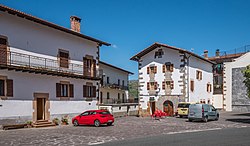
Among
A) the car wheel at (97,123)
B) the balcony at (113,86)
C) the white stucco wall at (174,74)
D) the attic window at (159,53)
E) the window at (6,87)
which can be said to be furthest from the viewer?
the balcony at (113,86)

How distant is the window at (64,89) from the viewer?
23.7m

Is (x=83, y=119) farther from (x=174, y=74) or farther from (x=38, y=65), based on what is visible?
(x=174, y=74)

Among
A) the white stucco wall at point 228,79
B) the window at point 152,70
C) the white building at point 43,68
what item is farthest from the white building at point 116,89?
the white stucco wall at point 228,79

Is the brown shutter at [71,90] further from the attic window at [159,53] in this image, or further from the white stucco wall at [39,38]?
the attic window at [159,53]

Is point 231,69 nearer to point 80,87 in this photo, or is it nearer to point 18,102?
point 80,87

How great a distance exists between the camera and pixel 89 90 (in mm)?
27656

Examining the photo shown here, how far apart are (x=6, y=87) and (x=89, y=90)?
986 centimetres

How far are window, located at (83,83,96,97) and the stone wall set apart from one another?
72.8 ft

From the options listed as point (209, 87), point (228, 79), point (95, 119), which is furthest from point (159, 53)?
point (95, 119)

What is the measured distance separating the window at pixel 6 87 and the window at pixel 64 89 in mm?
4845

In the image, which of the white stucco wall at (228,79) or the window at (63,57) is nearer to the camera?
the window at (63,57)

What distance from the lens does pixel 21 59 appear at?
20438 mm

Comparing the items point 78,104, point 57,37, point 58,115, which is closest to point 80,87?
point 78,104

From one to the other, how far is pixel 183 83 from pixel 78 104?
44.4ft
